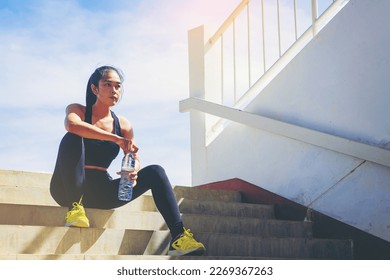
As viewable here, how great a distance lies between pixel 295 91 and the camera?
4148 millimetres

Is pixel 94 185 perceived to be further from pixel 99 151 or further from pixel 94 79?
pixel 94 79

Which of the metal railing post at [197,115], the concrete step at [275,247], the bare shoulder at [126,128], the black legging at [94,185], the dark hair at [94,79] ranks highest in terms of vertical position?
the metal railing post at [197,115]

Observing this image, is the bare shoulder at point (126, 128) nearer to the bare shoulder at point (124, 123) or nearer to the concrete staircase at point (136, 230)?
the bare shoulder at point (124, 123)

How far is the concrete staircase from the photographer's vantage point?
262 cm

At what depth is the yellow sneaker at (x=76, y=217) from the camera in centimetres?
270

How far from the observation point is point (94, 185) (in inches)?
116

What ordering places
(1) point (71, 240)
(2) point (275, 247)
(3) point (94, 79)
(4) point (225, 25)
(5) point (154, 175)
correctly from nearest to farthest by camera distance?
(1) point (71, 240) → (5) point (154, 175) → (3) point (94, 79) → (2) point (275, 247) → (4) point (225, 25)

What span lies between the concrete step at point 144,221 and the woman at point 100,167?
0.06 meters

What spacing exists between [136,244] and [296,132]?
1.51m

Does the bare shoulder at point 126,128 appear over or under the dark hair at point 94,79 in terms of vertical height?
under

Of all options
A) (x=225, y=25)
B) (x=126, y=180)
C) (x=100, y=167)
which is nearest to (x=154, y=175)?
(x=126, y=180)

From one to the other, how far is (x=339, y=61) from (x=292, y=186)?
30.9 inches

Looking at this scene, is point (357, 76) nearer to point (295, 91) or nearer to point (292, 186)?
point (295, 91)

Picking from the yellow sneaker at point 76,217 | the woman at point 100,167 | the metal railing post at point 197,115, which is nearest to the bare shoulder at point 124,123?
the woman at point 100,167
